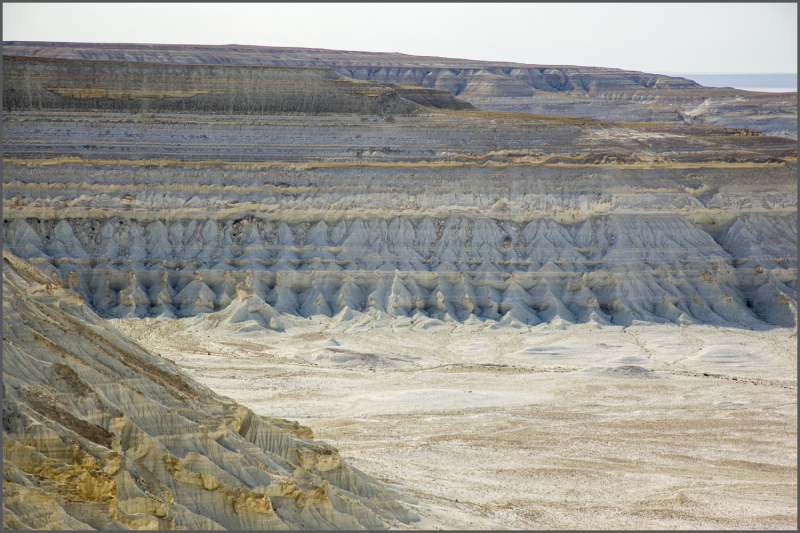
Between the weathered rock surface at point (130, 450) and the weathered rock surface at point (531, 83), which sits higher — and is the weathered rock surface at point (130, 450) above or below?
below

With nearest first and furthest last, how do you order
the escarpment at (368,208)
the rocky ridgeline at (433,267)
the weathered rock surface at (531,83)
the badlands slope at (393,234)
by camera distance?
the badlands slope at (393,234) < the rocky ridgeline at (433,267) < the escarpment at (368,208) < the weathered rock surface at (531,83)

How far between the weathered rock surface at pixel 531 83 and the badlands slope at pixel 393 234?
43.6m

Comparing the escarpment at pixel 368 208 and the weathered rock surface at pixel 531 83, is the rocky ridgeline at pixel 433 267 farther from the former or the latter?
the weathered rock surface at pixel 531 83

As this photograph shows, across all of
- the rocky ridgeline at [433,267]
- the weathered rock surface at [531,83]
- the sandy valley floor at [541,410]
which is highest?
the weathered rock surface at [531,83]

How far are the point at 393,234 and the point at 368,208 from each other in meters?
1.73

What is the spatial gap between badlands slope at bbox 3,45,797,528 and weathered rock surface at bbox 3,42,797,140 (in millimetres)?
43622

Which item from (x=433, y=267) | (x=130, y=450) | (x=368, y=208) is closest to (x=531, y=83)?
(x=368, y=208)

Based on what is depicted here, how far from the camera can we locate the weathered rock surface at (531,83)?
82312 mm

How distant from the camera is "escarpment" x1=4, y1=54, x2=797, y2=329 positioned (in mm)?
33344

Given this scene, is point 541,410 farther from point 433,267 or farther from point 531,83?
point 531,83

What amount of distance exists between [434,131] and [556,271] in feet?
30.0

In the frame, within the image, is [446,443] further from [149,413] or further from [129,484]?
[129,484]

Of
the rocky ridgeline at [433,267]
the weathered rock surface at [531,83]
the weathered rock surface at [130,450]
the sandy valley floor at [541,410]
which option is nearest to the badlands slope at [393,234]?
the rocky ridgeline at [433,267]

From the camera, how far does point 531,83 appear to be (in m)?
105
